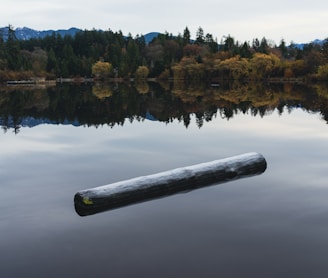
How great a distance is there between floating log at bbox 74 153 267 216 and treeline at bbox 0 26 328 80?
77.0 meters

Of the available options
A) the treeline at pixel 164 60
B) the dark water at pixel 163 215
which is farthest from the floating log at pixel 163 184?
the treeline at pixel 164 60

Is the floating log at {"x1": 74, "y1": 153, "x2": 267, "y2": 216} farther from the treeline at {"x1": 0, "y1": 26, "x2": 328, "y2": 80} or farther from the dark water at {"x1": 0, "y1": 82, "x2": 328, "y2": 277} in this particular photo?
the treeline at {"x1": 0, "y1": 26, "x2": 328, "y2": 80}

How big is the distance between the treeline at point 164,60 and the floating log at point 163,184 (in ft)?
253

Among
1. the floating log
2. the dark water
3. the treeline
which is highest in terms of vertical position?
the treeline

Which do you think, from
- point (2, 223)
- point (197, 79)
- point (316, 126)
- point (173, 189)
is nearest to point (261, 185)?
point (173, 189)

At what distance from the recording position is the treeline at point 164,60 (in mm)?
101250

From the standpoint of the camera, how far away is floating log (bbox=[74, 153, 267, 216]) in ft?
33.9

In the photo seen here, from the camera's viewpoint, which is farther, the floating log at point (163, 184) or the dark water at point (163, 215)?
the floating log at point (163, 184)

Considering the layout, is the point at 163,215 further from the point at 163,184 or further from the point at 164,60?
the point at 164,60

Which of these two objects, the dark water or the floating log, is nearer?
the dark water

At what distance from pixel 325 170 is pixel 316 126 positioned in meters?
12.9

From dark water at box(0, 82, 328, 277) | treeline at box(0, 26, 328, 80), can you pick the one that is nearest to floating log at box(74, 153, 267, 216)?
dark water at box(0, 82, 328, 277)

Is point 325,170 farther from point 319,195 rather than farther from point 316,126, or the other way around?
point 316,126

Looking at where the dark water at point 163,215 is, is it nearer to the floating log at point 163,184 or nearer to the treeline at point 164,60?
the floating log at point 163,184
